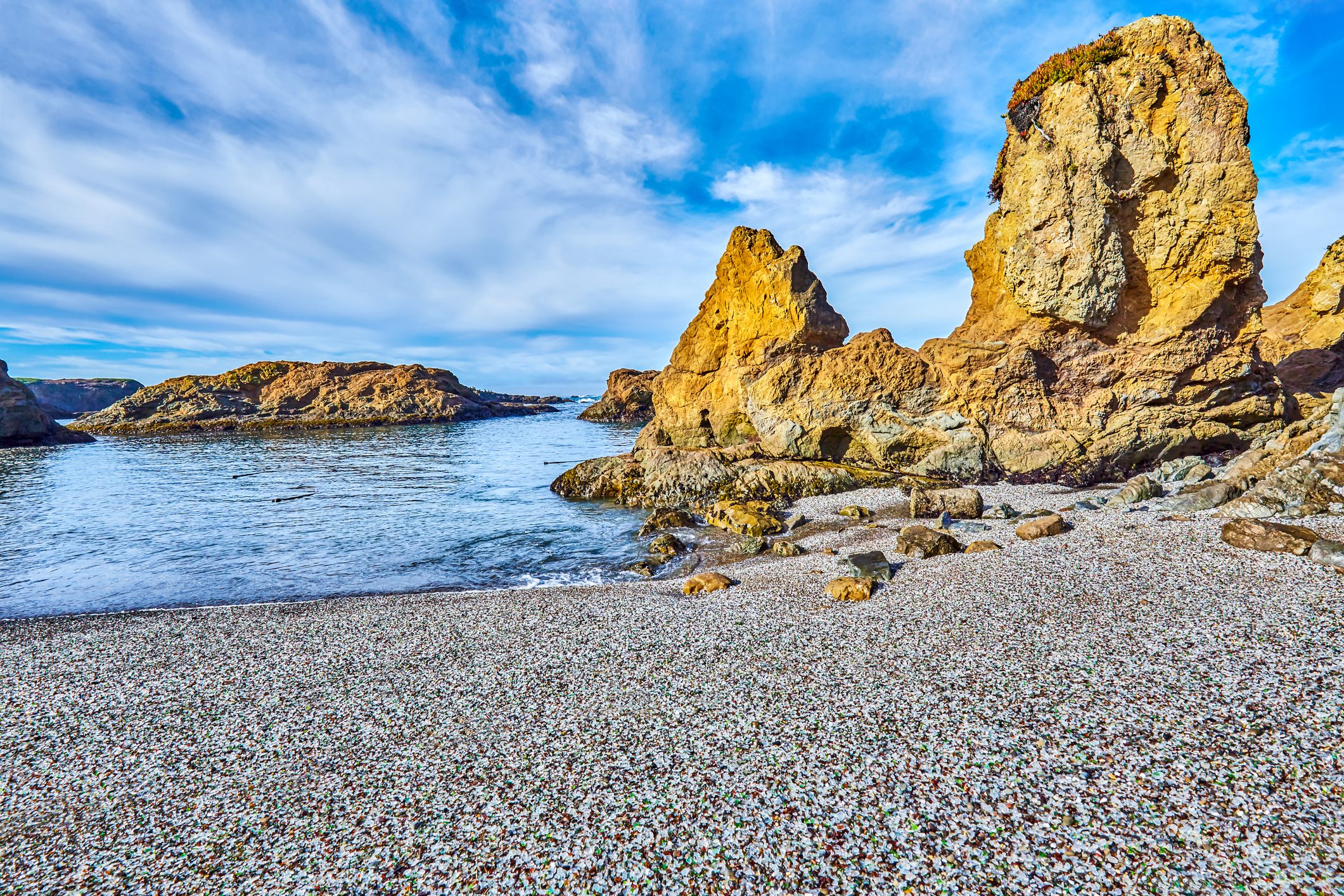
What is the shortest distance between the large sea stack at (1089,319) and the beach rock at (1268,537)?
31.0 ft

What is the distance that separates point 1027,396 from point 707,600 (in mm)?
14886

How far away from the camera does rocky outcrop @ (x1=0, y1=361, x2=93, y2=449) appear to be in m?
49.6

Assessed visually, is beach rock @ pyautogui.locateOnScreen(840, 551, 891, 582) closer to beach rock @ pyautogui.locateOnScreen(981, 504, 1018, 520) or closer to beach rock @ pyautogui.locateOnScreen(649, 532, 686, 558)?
beach rock @ pyautogui.locateOnScreen(649, 532, 686, 558)

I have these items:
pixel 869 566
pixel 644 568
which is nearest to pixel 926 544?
pixel 869 566

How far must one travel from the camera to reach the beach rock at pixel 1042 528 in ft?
33.9

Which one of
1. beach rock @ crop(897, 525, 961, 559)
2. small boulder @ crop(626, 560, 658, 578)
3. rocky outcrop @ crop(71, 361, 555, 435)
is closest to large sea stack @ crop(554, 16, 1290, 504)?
small boulder @ crop(626, 560, 658, 578)

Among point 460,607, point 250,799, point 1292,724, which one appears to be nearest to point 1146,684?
point 1292,724

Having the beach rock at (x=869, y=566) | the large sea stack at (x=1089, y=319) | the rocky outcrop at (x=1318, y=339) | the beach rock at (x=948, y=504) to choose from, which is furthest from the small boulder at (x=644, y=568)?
the rocky outcrop at (x=1318, y=339)

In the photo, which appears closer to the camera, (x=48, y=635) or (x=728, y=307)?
(x=48, y=635)

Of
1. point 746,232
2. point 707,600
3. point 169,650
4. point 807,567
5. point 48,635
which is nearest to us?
point 169,650

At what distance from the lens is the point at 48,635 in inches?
328

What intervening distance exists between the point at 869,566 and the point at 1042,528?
389 cm

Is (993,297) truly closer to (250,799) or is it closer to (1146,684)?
(1146,684)

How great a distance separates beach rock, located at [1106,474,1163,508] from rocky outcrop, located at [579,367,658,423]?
71.1 meters
